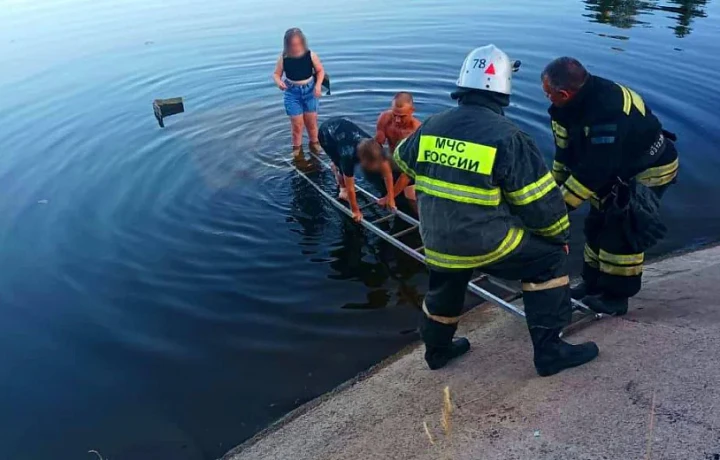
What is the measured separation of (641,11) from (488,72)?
49.4ft

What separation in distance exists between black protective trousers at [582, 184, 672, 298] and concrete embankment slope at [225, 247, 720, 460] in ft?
0.85

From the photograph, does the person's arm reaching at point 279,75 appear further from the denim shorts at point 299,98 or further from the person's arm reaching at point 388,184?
the person's arm reaching at point 388,184

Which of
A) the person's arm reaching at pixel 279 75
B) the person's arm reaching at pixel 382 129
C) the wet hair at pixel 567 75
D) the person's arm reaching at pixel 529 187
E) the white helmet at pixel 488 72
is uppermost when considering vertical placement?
the white helmet at pixel 488 72

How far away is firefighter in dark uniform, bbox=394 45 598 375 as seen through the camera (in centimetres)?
327

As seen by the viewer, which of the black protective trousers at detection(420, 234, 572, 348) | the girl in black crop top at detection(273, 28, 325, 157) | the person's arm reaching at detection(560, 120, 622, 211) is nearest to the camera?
the black protective trousers at detection(420, 234, 572, 348)

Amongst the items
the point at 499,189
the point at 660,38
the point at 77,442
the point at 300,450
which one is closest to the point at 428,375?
the point at 300,450

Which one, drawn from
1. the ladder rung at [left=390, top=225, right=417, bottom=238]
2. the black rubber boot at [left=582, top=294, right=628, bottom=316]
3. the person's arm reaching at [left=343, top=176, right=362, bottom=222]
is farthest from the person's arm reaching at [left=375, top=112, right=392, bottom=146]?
the black rubber boot at [left=582, top=294, right=628, bottom=316]

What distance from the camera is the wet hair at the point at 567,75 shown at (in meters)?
3.92

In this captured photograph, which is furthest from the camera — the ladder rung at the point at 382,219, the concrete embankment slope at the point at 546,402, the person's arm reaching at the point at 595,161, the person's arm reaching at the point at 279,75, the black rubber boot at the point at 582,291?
the person's arm reaching at the point at 279,75

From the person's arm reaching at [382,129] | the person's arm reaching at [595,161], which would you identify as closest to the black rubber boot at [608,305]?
the person's arm reaching at [595,161]

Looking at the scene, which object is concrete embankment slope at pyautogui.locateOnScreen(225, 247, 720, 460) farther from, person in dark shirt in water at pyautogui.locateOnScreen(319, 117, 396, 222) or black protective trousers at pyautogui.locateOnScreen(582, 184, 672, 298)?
person in dark shirt in water at pyautogui.locateOnScreen(319, 117, 396, 222)

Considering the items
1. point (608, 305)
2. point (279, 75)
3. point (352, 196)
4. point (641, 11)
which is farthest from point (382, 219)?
point (641, 11)

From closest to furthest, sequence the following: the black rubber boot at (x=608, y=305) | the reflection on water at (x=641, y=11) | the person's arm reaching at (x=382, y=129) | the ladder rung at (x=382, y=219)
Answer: the black rubber boot at (x=608, y=305), the person's arm reaching at (x=382, y=129), the ladder rung at (x=382, y=219), the reflection on water at (x=641, y=11)

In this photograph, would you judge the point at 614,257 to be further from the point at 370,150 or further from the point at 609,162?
the point at 370,150
